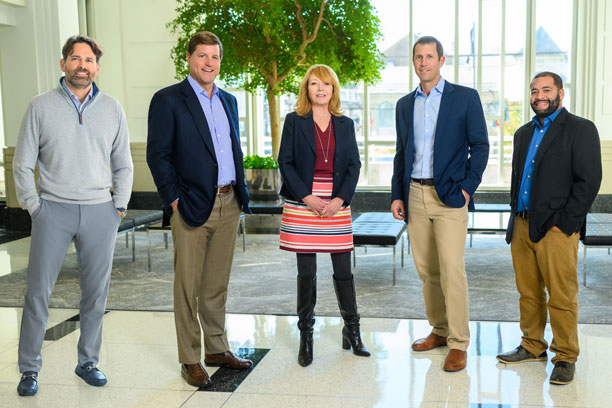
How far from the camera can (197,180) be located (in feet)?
11.2

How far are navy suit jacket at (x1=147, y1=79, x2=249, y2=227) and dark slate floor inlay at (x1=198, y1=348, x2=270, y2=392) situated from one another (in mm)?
855

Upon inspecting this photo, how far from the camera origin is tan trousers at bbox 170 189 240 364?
3477 millimetres

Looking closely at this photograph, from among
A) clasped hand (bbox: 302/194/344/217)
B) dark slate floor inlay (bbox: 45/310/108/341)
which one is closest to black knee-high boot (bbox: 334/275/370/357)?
clasped hand (bbox: 302/194/344/217)

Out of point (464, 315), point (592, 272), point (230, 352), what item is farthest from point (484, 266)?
point (230, 352)

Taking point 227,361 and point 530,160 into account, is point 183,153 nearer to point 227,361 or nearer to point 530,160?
point 227,361

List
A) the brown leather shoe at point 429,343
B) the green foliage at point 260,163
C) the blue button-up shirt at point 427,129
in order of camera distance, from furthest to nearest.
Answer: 1. the green foliage at point 260,163
2. the brown leather shoe at point 429,343
3. the blue button-up shirt at point 427,129

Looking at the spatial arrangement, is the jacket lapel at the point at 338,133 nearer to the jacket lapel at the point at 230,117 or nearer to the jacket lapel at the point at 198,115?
the jacket lapel at the point at 230,117

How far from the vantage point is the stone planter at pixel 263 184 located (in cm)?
859

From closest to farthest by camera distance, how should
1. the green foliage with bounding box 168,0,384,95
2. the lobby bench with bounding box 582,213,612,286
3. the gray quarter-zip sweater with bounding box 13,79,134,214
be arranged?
the gray quarter-zip sweater with bounding box 13,79,134,214, the lobby bench with bounding box 582,213,612,286, the green foliage with bounding box 168,0,384,95

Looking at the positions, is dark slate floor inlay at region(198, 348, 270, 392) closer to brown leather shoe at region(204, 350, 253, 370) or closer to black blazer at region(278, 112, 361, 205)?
brown leather shoe at region(204, 350, 253, 370)

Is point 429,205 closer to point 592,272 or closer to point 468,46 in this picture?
point 592,272

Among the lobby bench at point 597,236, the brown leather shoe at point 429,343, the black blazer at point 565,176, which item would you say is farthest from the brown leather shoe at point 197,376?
the lobby bench at point 597,236

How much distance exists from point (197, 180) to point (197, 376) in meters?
1.02

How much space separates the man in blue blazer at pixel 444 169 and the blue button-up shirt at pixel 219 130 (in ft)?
3.28
